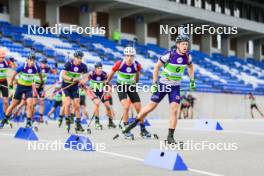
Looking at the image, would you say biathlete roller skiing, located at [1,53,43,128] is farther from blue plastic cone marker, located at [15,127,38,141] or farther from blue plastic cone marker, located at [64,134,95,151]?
blue plastic cone marker, located at [64,134,95,151]

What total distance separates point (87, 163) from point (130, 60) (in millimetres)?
5582

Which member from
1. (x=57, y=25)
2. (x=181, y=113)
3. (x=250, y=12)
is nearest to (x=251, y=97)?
(x=181, y=113)

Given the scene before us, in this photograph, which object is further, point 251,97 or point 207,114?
point 251,97

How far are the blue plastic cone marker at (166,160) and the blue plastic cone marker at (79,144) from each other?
6.58ft

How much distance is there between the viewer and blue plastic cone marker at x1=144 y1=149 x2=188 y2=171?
6434 mm

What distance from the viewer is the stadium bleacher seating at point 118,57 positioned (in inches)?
1115

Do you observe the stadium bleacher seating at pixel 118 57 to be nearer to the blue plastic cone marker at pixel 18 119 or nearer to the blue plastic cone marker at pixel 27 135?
the blue plastic cone marker at pixel 18 119

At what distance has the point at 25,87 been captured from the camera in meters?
14.4

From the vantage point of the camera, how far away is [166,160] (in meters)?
6.62

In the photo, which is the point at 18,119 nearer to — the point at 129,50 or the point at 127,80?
the point at 127,80

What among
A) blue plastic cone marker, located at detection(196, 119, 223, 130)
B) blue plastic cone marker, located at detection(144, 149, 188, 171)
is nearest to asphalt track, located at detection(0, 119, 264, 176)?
blue plastic cone marker, located at detection(144, 149, 188, 171)

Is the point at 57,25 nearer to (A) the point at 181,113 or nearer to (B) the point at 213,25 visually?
(A) the point at 181,113

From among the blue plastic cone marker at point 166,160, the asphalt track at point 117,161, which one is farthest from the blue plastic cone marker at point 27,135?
the blue plastic cone marker at point 166,160

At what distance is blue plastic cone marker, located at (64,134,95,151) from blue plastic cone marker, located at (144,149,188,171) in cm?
201
